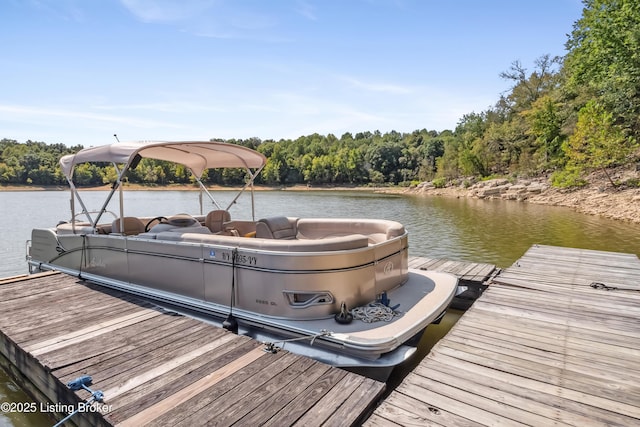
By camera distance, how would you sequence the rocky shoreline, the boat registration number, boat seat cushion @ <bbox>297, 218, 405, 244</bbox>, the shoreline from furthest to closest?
1. the rocky shoreline
2. the shoreline
3. boat seat cushion @ <bbox>297, 218, 405, 244</bbox>
4. the boat registration number

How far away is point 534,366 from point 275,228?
13.0 feet

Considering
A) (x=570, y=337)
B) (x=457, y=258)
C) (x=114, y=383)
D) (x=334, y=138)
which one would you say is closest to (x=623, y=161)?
(x=457, y=258)

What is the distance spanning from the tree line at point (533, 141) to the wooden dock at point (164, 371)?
25.0ft

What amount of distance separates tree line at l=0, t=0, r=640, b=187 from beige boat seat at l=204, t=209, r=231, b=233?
564 centimetres

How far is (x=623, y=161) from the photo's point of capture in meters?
27.7

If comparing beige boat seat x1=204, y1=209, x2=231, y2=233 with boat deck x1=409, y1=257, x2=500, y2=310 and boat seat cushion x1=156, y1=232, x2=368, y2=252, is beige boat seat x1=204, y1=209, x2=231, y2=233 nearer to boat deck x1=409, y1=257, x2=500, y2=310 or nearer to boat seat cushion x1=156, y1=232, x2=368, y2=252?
boat seat cushion x1=156, y1=232, x2=368, y2=252

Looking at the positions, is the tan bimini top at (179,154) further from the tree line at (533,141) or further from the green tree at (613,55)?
the green tree at (613,55)

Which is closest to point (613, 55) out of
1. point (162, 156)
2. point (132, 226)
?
point (162, 156)

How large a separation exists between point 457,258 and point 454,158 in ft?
174

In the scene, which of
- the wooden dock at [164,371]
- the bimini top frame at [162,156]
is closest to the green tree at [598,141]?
the bimini top frame at [162,156]

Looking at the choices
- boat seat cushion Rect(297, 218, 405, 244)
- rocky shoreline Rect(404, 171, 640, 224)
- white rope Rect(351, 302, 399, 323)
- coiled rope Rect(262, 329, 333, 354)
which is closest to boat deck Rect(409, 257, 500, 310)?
boat seat cushion Rect(297, 218, 405, 244)

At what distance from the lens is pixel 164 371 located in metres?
3.71

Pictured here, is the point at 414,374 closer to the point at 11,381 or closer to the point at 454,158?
the point at 11,381

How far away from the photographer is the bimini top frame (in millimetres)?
5957
